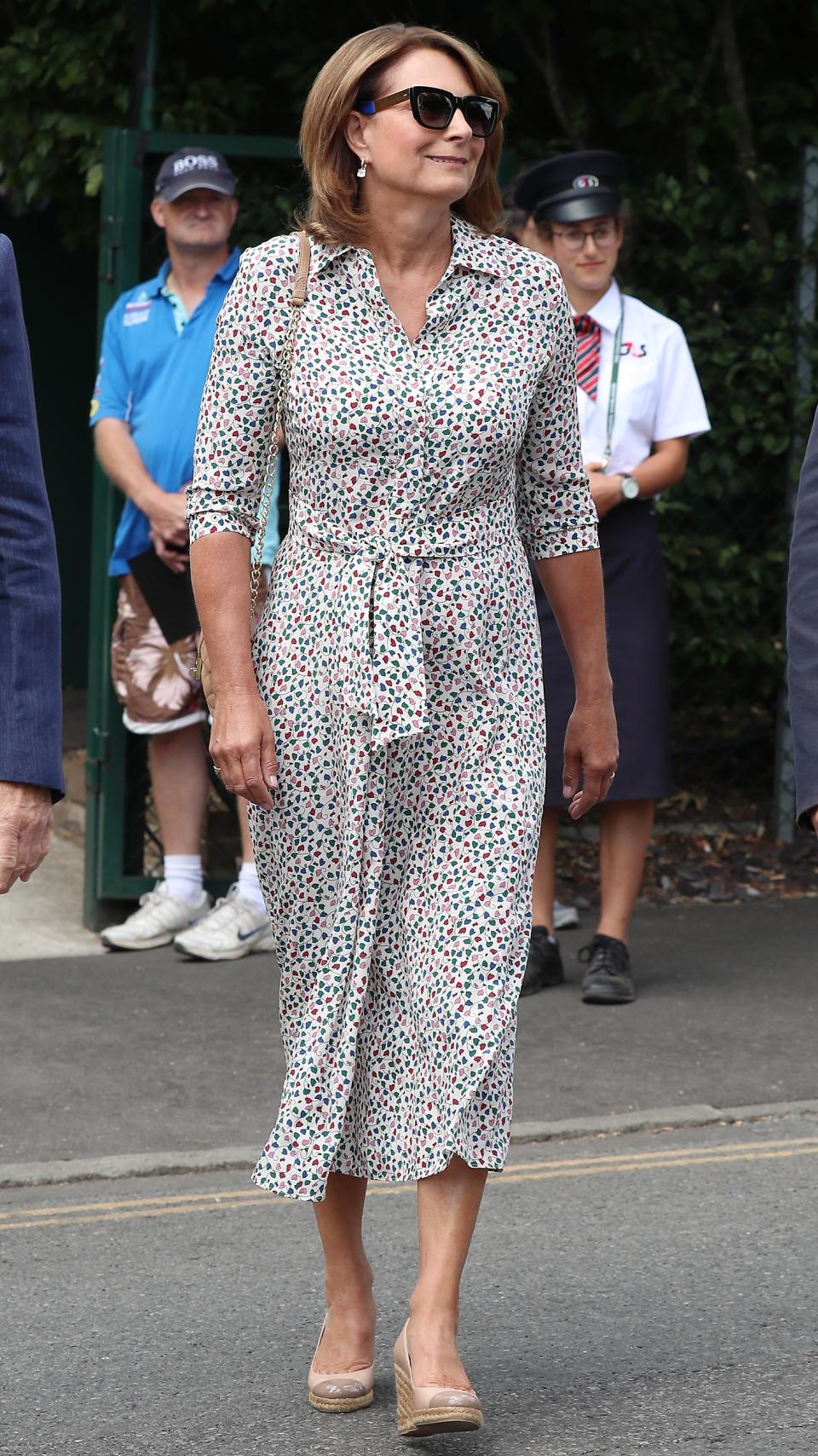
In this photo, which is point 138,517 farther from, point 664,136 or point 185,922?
point 664,136

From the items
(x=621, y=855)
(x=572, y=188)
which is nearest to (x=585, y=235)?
(x=572, y=188)

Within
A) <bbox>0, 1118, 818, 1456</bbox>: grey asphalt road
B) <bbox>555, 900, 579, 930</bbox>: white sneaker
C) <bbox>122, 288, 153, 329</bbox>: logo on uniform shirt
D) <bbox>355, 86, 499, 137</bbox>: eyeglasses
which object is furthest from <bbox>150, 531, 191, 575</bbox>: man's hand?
<bbox>355, 86, 499, 137</bbox>: eyeglasses

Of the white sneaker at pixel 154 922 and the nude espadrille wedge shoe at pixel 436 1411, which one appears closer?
the nude espadrille wedge shoe at pixel 436 1411

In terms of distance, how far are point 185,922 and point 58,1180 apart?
7.53 ft

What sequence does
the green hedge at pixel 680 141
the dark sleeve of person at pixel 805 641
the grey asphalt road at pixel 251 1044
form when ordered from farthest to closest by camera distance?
the green hedge at pixel 680 141
the grey asphalt road at pixel 251 1044
the dark sleeve of person at pixel 805 641

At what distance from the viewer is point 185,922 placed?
724 cm

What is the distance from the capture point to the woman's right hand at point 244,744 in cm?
355

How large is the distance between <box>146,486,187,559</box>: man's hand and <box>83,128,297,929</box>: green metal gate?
51 cm

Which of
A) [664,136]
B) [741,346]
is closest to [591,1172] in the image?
[741,346]

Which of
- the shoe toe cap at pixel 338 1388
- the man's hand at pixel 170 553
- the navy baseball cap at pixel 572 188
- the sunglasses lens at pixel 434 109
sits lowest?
the shoe toe cap at pixel 338 1388

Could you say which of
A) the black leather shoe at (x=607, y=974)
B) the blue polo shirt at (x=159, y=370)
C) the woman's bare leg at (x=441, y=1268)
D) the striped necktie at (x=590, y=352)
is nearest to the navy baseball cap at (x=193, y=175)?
the blue polo shirt at (x=159, y=370)

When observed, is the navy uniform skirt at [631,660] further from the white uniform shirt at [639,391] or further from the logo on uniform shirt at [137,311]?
the logo on uniform shirt at [137,311]

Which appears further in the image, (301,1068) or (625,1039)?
(625,1039)

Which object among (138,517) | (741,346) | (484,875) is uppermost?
(741,346)
